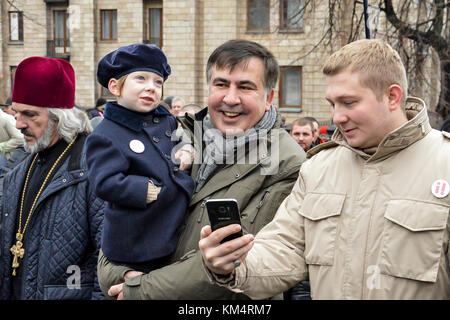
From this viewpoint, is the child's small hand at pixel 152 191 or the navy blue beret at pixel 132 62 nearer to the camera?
the child's small hand at pixel 152 191

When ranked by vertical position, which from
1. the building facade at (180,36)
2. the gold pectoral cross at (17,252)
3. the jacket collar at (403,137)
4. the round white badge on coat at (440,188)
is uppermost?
the building facade at (180,36)

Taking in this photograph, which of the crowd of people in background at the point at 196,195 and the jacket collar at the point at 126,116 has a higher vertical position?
the jacket collar at the point at 126,116

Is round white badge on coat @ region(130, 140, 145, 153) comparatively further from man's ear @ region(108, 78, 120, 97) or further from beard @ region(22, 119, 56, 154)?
beard @ region(22, 119, 56, 154)

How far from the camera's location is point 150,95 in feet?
10.3

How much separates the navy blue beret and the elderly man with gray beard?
0.74 metres

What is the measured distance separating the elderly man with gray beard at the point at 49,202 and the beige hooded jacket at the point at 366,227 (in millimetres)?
1367

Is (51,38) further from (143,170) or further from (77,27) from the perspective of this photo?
(143,170)

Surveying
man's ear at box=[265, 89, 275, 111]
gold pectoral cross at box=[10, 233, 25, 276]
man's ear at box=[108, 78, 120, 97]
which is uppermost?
man's ear at box=[108, 78, 120, 97]

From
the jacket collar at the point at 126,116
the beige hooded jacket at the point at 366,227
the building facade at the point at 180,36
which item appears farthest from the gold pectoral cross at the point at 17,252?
the building facade at the point at 180,36

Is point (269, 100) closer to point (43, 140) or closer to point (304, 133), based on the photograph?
point (43, 140)

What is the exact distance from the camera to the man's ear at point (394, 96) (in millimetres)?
2434

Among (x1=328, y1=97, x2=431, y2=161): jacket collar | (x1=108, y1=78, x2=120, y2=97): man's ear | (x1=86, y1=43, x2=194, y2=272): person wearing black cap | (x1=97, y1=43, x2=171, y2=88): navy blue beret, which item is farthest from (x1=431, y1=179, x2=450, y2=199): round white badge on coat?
(x1=108, y1=78, x2=120, y2=97): man's ear

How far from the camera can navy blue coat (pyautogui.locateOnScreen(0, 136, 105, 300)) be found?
355 cm

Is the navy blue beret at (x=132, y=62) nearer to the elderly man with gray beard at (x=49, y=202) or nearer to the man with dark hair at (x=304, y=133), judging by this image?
the elderly man with gray beard at (x=49, y=202)
